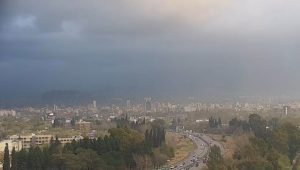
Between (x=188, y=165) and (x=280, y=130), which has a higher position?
(x=280, y=130)

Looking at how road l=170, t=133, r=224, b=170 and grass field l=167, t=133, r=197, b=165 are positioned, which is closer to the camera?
road l=170, t=133, r=224, b=170

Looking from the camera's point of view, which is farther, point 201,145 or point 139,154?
point 201,145

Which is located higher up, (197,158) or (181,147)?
(181,147)

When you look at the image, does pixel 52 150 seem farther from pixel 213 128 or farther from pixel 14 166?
pixel 213 128

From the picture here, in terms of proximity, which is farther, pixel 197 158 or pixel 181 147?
pixel 181 147

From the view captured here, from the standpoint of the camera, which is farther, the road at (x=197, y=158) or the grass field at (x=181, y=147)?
the grass field at (x=181, y=147)

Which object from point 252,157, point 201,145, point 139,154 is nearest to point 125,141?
point 139,154

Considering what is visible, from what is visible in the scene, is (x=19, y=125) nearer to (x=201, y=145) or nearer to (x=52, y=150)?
(x=201, y=145)

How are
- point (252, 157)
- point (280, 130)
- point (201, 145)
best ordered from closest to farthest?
1. point (252, 157)
2. point (280, 130)
3. point (201, 145)

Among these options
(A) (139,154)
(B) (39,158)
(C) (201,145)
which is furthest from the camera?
(C) (201,145)
